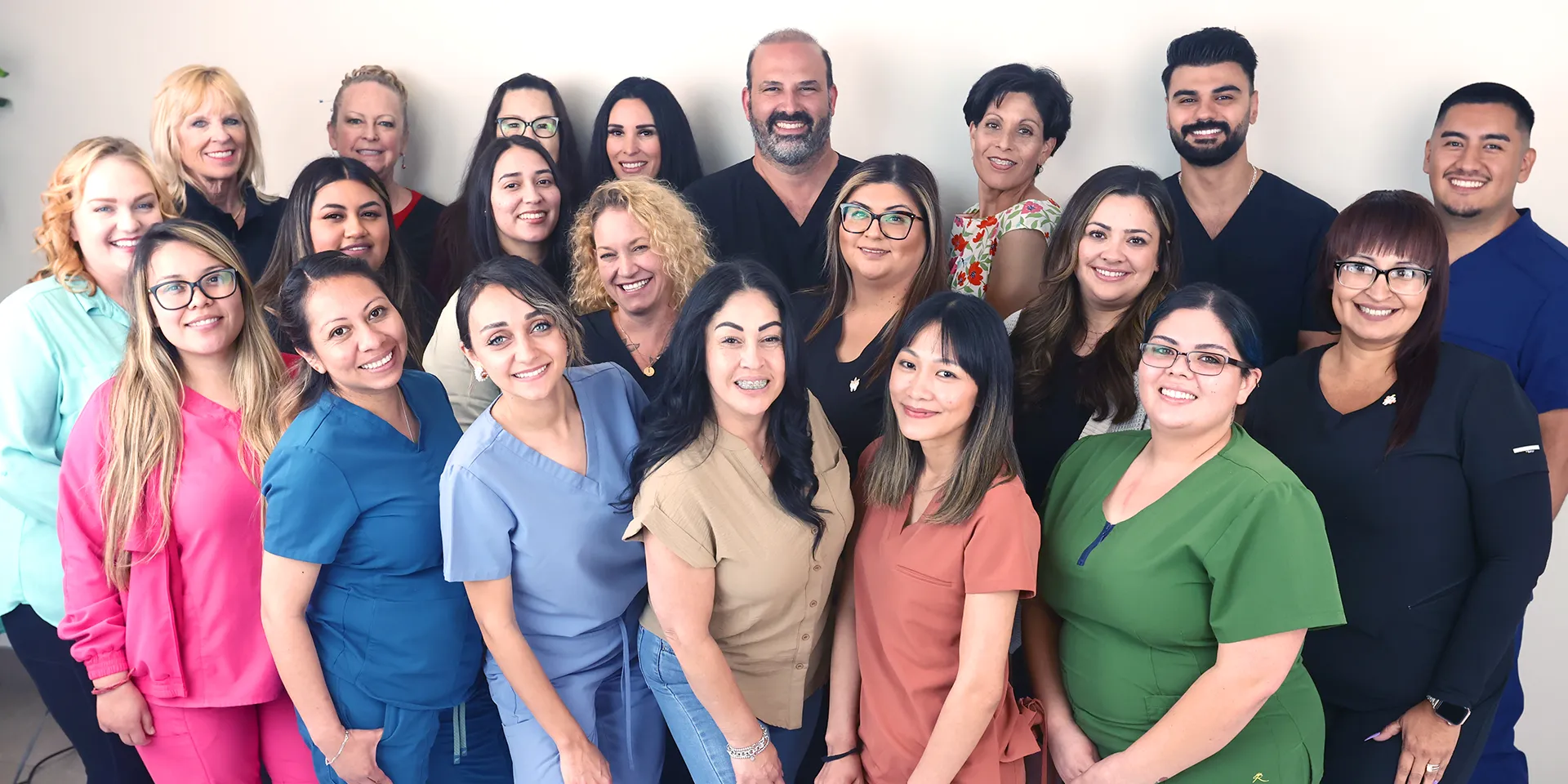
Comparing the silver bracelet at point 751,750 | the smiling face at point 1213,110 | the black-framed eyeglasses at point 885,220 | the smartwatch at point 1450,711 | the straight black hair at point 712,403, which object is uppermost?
the smiling face at point 1213,110

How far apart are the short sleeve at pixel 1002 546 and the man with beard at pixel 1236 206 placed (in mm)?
1479

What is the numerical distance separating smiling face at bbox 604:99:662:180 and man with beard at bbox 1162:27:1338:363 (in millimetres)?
1764

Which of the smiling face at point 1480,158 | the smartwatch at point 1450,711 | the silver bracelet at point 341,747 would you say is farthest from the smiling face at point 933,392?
the smiling face at point 1480,158

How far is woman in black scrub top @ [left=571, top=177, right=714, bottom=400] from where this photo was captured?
271 centimetres

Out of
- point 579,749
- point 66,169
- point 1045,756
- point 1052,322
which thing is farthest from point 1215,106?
point 66,169

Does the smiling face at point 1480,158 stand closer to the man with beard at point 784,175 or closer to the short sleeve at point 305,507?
the man with beard at point 784,175

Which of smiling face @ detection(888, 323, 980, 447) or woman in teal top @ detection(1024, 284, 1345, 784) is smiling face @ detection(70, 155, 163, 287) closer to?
smiling face @ detection(888, 323, 980, 447)

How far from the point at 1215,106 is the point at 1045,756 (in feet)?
6.54

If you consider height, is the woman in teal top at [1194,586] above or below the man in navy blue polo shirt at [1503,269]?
below

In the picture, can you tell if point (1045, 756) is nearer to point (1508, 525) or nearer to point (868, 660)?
point (868, 660)

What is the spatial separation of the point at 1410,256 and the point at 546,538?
1.81 m

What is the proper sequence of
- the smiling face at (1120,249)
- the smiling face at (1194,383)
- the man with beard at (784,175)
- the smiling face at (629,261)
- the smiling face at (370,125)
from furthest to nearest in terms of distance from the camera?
the smiling face at (370,125), the man with beard at (784,175), the smiling face at (629,261), the smiling face at (1120,249), the smiling face at (1194,383)

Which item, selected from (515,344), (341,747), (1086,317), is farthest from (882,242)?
(341,747)

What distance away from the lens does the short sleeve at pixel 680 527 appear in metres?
1.93
